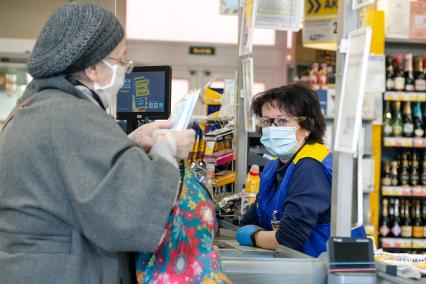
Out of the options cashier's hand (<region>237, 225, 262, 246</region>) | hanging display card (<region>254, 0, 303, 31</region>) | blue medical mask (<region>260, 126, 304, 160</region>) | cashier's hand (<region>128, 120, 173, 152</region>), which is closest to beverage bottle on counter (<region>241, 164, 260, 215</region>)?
blue medical mask (<region>260, 126, 304, 160</region>)

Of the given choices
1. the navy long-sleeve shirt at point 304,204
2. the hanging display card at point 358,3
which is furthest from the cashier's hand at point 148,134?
the navy long-sleeve shirt at point 304,204

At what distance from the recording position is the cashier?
117 inches

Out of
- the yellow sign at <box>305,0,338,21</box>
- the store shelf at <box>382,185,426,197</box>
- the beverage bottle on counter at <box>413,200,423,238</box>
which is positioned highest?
the yellow sign at <box>305,0,338,21</box>

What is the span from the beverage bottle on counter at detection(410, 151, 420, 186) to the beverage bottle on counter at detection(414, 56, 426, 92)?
27.0 inches

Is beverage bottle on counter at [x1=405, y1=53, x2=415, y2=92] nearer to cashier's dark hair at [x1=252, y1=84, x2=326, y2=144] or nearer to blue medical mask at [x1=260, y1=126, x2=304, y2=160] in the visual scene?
cashier's dark hair at [x1=252, y1=84, x2=326, y2=144]

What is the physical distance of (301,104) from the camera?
3.39m

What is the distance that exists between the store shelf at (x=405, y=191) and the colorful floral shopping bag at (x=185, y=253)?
5.43m

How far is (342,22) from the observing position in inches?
87.9

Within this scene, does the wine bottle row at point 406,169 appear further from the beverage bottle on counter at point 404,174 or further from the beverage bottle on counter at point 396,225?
the beverage bottle on counter at point 396,225

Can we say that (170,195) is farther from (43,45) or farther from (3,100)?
(3,100)

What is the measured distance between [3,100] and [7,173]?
792 centimetres

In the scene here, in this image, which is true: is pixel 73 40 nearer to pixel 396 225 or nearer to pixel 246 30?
pixel 246 30

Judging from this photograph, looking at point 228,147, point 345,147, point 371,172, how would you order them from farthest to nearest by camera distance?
point 371,172, point 228,147, point 345,147

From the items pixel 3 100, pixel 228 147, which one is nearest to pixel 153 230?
pixel 228 147
